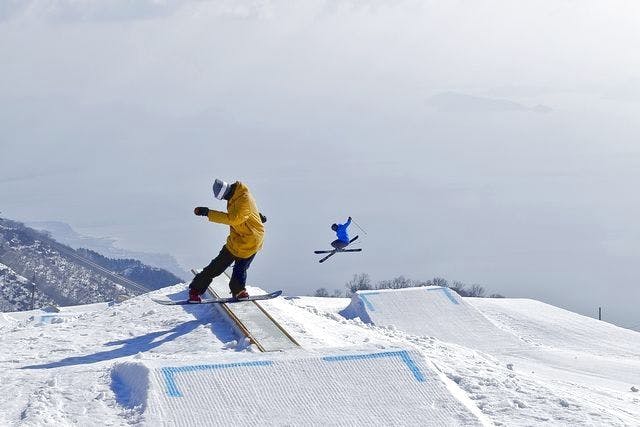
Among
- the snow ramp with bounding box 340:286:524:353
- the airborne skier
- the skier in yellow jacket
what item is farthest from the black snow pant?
the snow ramp with bounding box 340:286:524:353

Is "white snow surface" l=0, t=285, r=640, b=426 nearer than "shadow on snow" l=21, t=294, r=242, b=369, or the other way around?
"white snow surface" l=0, t=285, r=640, b=426

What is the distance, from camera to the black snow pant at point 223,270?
1335 centimetres

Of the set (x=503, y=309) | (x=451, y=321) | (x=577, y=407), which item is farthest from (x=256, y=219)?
(x=503, y=309)

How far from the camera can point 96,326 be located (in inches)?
568

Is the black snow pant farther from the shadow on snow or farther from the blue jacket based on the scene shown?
the blue jacket

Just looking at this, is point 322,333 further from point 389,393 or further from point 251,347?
point 389,393

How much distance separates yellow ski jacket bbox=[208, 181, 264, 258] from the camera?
12.7m

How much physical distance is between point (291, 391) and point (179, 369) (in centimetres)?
130

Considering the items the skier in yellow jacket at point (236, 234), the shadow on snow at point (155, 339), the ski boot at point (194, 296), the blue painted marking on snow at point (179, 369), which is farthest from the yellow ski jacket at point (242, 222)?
the blue painted marking on snow at point (179, 369)

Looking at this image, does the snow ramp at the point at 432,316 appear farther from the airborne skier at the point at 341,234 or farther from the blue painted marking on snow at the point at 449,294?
the airborne skier at the point at 341,234

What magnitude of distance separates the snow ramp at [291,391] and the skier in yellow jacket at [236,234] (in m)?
2.68

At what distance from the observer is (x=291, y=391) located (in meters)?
9.77

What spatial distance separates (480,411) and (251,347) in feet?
10.8

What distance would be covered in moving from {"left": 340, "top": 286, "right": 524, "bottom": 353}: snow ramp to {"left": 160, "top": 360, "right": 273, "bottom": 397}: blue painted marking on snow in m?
10.0
